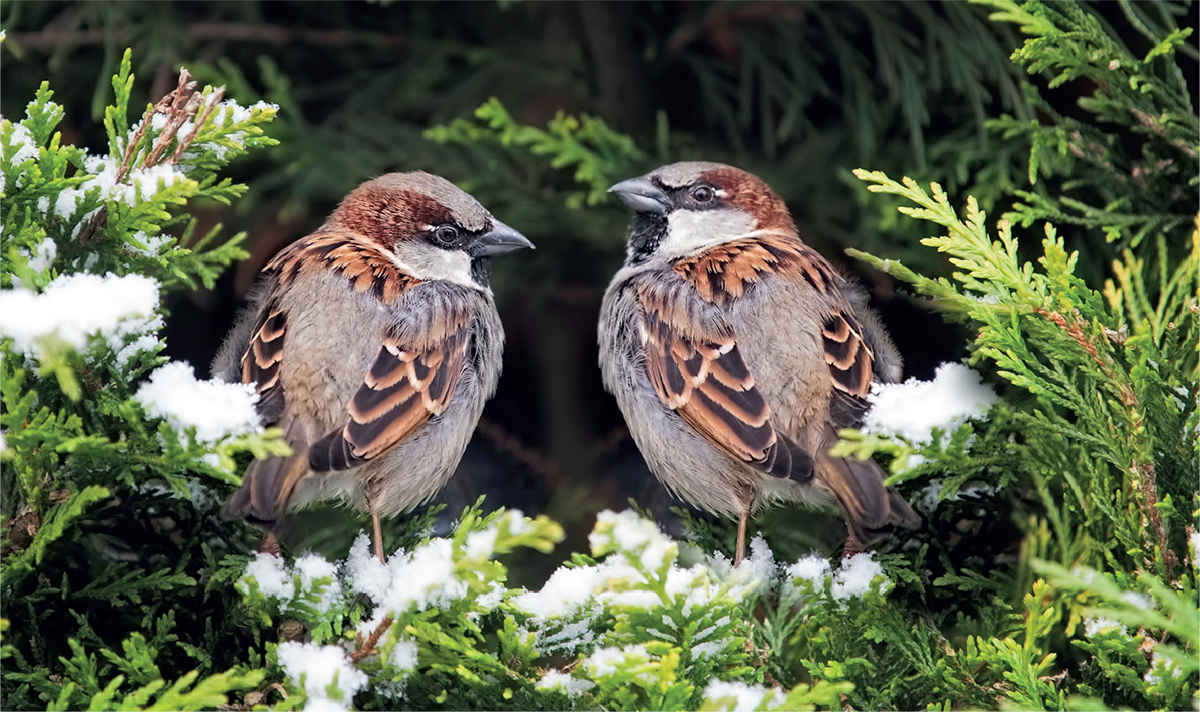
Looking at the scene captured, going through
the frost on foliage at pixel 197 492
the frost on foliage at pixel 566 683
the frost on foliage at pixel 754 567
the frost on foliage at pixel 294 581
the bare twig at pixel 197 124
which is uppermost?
the bare twig at pixel 197 124

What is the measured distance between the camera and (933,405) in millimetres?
1645

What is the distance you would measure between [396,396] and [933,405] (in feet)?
3.01

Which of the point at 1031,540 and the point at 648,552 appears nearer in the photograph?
the point at 648,552

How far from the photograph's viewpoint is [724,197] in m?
2.46

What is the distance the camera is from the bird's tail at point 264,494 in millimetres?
1567

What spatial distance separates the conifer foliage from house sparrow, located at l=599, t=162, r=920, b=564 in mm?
145

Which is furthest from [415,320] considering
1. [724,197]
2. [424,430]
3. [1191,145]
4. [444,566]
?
[1191,145]

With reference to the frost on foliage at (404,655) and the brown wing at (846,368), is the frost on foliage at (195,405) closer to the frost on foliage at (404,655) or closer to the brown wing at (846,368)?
the frost on foliage at (404,655)

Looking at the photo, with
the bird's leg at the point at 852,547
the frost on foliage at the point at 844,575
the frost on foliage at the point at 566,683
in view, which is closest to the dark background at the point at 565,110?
the bird's leg at the point at 852,547

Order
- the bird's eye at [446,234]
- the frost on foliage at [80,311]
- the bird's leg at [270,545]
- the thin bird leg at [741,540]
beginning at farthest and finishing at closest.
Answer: the bird's eye at [446,234] < the thin bird leg at [741,540] < the bird's leg at [270,545] < the frost on foliage at [80,311]

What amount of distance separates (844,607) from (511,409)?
1582 mm

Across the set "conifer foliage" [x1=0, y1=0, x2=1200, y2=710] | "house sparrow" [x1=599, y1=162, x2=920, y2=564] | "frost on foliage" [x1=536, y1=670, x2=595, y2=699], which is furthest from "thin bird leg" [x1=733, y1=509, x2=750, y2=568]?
"frost on foliage" [x1=536, y1=670, x2=595, y2=699]

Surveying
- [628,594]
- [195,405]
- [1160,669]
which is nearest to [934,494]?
[1160,669]

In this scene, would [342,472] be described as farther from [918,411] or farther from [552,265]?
[552,265]
